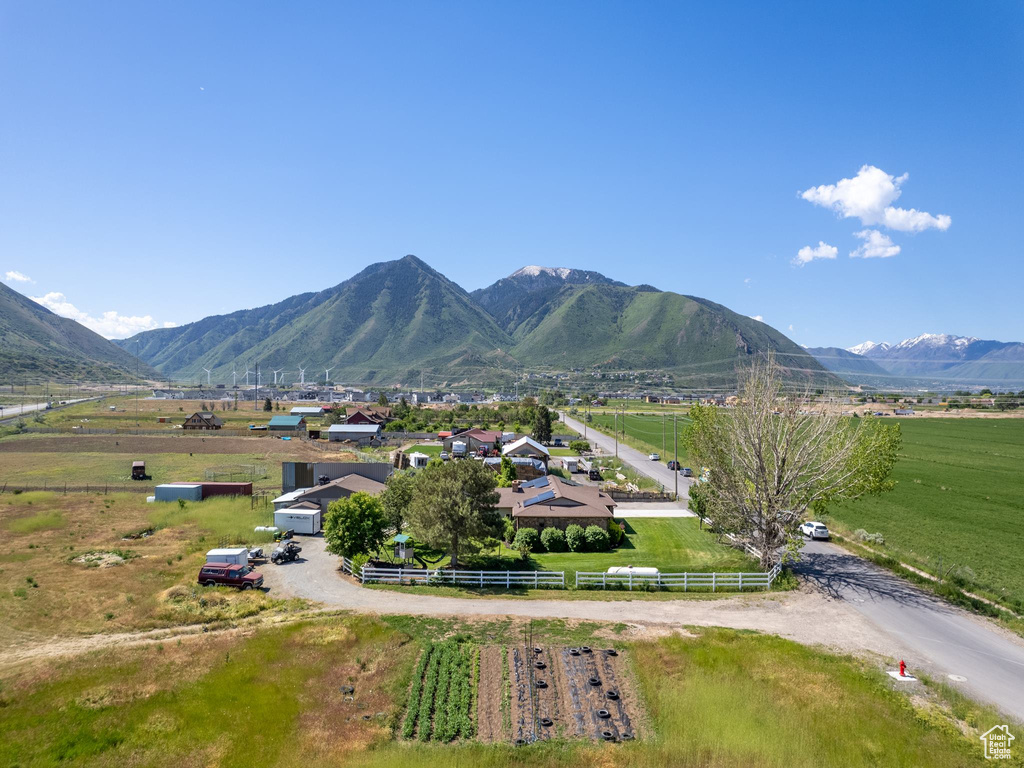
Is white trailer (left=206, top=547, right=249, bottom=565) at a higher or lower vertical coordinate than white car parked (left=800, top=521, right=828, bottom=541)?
higher

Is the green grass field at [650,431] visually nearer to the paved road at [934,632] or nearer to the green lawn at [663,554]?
the green lawn at [663,554]

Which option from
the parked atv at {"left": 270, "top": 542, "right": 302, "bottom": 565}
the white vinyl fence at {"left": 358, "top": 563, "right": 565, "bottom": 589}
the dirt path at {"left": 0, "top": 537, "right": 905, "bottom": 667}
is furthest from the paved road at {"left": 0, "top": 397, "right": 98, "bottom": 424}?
the white vinyl fence at {"left": 358, "top": 563, "right": 565, "bottom": 589}

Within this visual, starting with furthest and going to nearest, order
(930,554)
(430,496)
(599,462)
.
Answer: (599,462) < (930,554) < (430,496)

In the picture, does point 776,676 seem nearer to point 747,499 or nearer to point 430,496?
point 747,499

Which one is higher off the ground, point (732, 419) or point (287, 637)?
point (732, 419)

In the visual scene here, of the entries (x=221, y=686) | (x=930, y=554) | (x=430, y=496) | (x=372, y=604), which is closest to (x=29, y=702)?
(x=221, y=686)

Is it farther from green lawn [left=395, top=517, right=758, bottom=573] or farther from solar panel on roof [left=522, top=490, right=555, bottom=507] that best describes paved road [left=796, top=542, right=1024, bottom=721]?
solar panel on roof [left=522, top=490, right=555, bottom=507]
